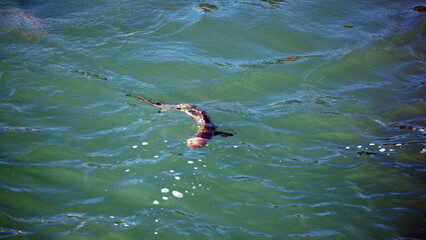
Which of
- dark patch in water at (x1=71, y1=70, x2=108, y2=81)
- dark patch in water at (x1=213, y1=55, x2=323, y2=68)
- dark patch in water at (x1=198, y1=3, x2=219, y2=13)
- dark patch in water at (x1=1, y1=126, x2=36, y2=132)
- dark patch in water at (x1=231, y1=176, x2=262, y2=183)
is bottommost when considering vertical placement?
dark patch in water at (x1=231, y1=176, x2=262, y2=183)

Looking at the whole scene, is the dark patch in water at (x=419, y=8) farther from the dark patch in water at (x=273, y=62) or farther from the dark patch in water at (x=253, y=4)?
the dark patch in water at (x=273, y=62)

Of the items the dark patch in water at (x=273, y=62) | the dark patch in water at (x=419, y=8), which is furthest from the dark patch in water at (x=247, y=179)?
the dark patch in water at (x=419, y=8)

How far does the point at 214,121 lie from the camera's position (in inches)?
226

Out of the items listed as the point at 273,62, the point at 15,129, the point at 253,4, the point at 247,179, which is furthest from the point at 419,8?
the point at 15,129

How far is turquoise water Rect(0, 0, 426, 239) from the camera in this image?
14.1 feet

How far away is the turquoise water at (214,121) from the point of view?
4.30m

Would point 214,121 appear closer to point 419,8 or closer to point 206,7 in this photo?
point 206,7

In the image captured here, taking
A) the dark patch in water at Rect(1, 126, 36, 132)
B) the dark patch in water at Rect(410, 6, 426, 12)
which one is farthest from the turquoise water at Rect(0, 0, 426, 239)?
the dark patch in water at Rect(410, 6, 426, 12)

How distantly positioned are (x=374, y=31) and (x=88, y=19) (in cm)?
693

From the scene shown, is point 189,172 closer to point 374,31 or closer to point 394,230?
point 394,230

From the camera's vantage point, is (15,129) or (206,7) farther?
(206,7)

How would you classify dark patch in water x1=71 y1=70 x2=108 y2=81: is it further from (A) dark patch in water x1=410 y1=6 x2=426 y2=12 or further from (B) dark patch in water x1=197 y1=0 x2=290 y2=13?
(A) dark patch in water x1=410 y1=6 x2=426 y2=12

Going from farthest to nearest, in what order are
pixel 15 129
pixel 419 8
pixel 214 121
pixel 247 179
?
pixel 419 8, pixel 214 121, pixel 15 129, pixel 247 179

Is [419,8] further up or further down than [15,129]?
further up
